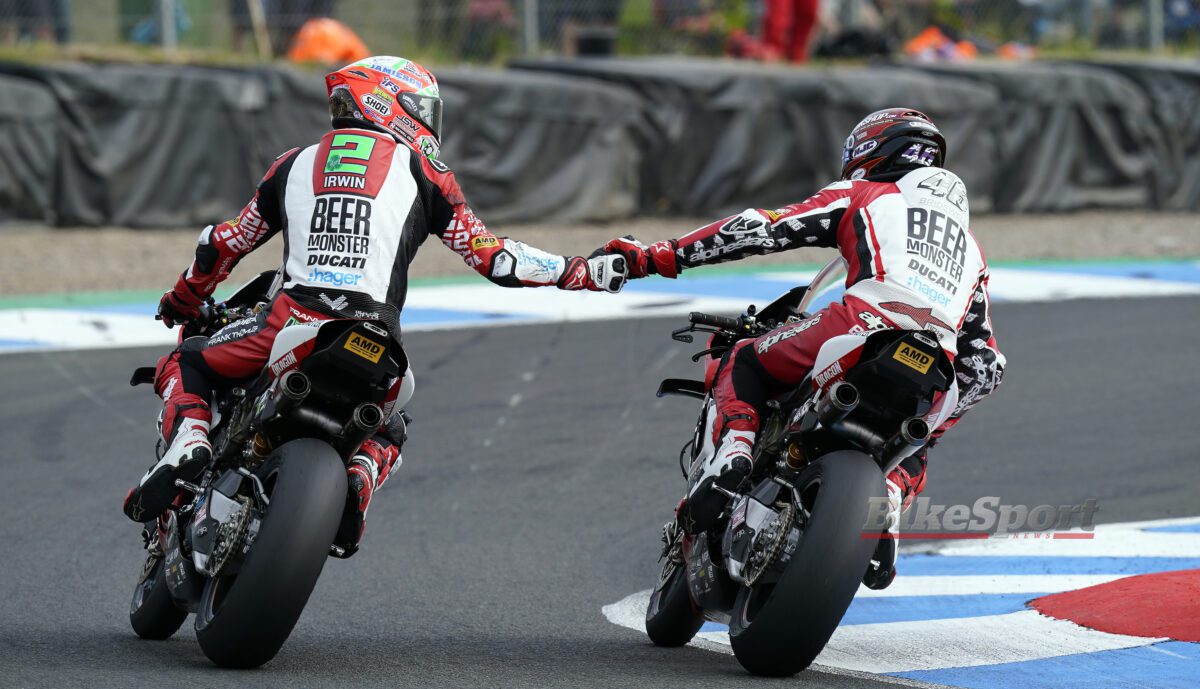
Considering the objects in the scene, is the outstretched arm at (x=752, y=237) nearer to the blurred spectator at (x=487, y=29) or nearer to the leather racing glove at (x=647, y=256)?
the leather racing glove at (x=647, y=256)

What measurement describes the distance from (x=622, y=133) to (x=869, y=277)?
31.2ft

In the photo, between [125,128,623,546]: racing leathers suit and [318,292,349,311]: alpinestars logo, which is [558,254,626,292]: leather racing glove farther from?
[318,292,349,311]: alpinestars logo

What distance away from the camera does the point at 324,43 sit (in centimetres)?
1498

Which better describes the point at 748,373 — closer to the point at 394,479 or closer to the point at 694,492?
the point at 694,492

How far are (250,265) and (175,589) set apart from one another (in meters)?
8.36

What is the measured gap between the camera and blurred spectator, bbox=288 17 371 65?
14852mm

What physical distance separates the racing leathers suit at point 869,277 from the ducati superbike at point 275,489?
972 mm

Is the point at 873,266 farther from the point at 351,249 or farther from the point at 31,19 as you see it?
the point at 31,19

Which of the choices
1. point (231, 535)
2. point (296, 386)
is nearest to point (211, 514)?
point (231, 535)

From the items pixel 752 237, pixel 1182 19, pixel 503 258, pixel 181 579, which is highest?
pixel 752 237

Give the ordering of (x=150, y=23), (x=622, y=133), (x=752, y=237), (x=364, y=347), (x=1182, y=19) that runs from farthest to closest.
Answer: (x=1182, y=19) < (x=150, y=23) < (x=622, y=133) < (x=752, y=237) < (x=364, y=347)

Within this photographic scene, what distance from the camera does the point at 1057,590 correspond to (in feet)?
19.1

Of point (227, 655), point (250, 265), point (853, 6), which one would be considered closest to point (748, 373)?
point (227, 655)

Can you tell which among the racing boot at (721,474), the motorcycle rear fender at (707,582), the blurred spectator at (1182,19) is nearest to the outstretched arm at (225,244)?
the racing boot at (721,474)
